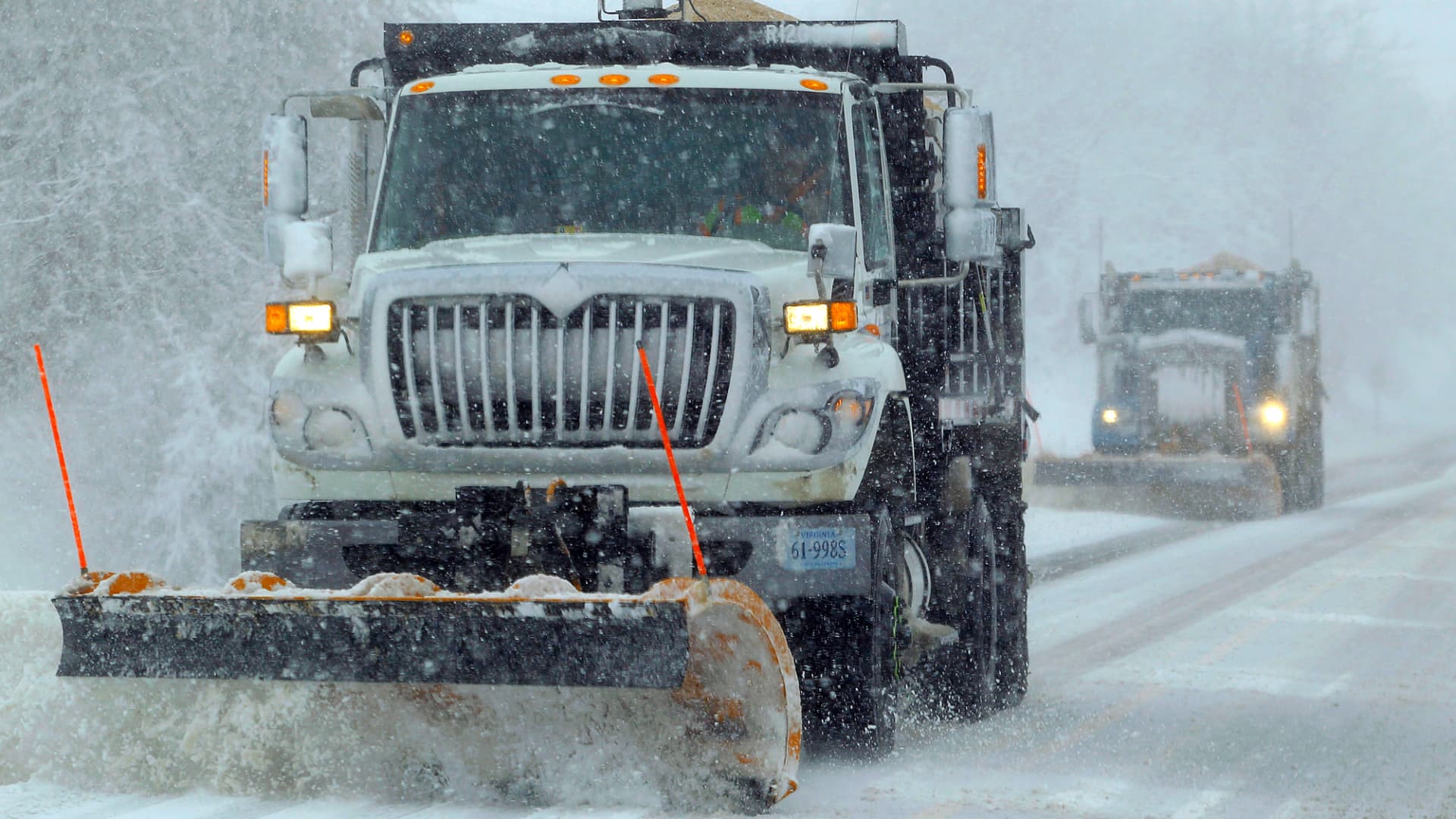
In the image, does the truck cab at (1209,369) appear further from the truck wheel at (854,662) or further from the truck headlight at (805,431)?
the truck headlight at (805,431)

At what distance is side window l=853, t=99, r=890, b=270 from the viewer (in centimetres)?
665

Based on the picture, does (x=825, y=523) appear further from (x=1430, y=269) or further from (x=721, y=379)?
(x=1430, y=269)

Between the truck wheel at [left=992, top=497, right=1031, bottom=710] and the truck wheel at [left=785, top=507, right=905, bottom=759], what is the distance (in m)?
2.07

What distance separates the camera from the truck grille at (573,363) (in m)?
5.65

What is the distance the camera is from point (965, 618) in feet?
26.4

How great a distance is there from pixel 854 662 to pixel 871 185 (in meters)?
1.86

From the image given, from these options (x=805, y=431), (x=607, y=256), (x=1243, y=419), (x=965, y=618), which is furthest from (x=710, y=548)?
(x=1243, y=419)

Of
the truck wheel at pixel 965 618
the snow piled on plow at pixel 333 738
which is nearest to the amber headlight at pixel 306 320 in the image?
the snow piled on plow at pixel 333 738

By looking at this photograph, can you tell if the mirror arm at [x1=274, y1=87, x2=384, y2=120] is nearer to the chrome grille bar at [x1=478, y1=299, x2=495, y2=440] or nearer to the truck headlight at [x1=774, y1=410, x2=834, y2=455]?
the chrome grille bar at [x1=478, y1=299, x2=495, y2=440]

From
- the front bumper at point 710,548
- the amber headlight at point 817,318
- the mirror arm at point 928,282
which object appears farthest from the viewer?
the mirror arm at point 928,282

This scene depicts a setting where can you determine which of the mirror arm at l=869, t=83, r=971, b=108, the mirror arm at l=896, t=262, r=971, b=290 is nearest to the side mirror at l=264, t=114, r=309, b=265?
the mirror arm at l=869, t=83, r=971, b=108

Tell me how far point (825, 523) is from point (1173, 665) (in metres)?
4.35

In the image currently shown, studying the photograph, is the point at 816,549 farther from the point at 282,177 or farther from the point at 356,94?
the point at 356,94

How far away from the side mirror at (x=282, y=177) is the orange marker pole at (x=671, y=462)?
1859mm
